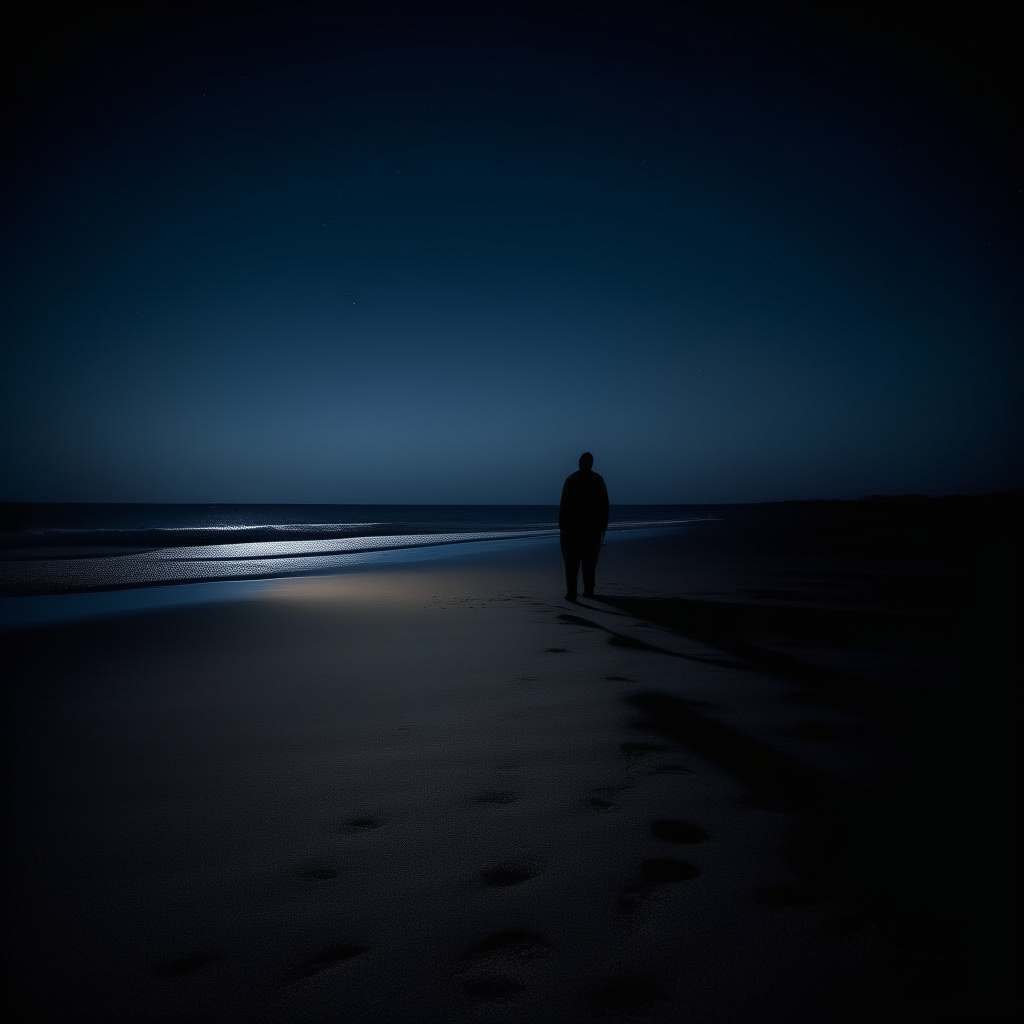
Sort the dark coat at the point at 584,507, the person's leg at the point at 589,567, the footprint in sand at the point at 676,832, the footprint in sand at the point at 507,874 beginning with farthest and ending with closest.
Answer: the person's leg at the point at 589,567
the dark coat at the point at 584,507
the footprint in sand at the point at 676,832
the footprint in sand at the point at 507,874

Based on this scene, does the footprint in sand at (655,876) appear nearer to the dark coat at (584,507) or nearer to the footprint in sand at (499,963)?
the footprint in sand at (499,963)

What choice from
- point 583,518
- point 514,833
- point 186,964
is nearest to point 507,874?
point 514,833

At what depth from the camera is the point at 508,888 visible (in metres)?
2.06

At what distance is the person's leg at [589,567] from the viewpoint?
8914 millimetres

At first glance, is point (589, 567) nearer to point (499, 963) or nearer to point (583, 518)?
point (583, 518)

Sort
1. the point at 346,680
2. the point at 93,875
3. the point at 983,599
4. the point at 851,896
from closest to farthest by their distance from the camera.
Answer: the point at 851,896 < the point at 93,875 < the point at 346,680 < the point at 983,599

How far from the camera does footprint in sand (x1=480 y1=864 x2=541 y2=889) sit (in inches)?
82.4

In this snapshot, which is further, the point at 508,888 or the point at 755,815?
the point at 755,815

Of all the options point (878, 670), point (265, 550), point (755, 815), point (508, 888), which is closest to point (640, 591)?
point (878, 670)

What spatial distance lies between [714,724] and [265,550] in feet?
61.8

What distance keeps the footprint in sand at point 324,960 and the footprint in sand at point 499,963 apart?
1.05 ft

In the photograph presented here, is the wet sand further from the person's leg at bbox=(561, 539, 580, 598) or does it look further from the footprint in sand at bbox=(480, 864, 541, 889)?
the person's leg at bbox=(561, 539, 580, 598)

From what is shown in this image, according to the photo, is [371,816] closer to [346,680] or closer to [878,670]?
[346,680]

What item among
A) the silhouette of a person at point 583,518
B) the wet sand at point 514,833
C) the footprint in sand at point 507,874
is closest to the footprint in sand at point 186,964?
the wet sand at point 514,833
